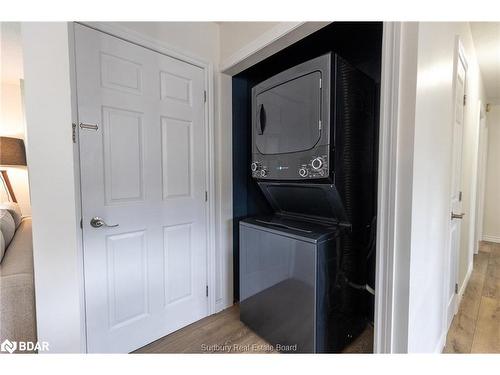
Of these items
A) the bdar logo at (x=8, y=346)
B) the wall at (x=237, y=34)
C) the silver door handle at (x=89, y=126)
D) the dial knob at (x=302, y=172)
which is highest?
the wall at (x=237, y=34)

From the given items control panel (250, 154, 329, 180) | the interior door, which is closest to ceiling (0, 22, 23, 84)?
control panel (250, 154, 329, 180)

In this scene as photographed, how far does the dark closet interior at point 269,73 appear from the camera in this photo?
5.37 feet

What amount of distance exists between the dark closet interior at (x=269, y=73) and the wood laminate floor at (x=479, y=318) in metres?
0.61

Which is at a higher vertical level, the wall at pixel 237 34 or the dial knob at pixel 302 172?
the wall at pixel 237 34

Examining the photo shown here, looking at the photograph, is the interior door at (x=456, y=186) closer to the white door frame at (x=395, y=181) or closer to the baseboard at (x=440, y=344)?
the baseboard at (x=440, y=344)

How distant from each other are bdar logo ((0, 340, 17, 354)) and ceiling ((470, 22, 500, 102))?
3.55 meters

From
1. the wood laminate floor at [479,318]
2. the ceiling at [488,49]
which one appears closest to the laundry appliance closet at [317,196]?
the wood laminate floor at [479,318]

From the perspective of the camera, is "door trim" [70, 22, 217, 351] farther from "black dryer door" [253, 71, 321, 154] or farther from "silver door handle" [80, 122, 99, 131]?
"silver door handle" [80, 122, 99, 131]

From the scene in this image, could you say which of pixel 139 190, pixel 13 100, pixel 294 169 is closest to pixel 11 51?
pixel 13 100

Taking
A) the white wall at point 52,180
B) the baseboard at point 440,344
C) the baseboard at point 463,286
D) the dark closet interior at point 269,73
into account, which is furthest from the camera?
the baseboard at point 463,286

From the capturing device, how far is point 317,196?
1.43 metres

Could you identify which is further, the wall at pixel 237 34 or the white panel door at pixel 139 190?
the wall at pixel 237 34

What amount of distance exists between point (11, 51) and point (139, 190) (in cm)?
85
